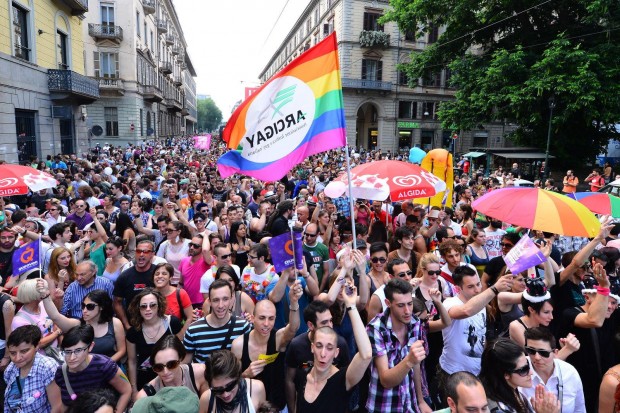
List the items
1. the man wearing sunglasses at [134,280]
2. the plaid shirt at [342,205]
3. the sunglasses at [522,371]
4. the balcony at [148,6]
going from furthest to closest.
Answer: the balcony at [148,6]
the plaid shirt at [342,205]
the man wearing sunglasses at [134,280]
the sunglasses at [522,371]

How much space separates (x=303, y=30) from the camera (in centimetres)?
5372

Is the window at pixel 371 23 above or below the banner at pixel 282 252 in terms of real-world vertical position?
above

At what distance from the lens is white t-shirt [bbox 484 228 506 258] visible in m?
6.29

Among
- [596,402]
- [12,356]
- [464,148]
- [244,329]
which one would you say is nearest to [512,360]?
[596,402]

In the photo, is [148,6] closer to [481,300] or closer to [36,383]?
[36,383]

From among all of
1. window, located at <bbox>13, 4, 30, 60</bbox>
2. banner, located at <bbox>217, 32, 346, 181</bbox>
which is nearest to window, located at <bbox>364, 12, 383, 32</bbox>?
window, located at <bbox>13, 4, 30, 60</bbox>

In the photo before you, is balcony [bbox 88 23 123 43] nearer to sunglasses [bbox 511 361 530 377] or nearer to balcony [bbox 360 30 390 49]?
balcony [bbox 360 30 390 49]

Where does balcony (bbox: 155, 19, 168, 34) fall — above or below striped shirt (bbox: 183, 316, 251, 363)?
above

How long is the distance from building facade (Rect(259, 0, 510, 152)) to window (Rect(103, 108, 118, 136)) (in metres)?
20.8

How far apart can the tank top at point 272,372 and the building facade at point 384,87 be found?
35.9 metres

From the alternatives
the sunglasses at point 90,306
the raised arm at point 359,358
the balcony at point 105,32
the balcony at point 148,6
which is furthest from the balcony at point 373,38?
the raised arm at point 359,358

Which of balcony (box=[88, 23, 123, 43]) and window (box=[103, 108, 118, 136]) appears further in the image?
window (box=[103, 108, 118, 136])

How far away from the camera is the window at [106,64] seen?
35.9 meters

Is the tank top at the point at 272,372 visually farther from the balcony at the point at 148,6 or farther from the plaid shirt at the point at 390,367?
the balcony at the point at 148,6
